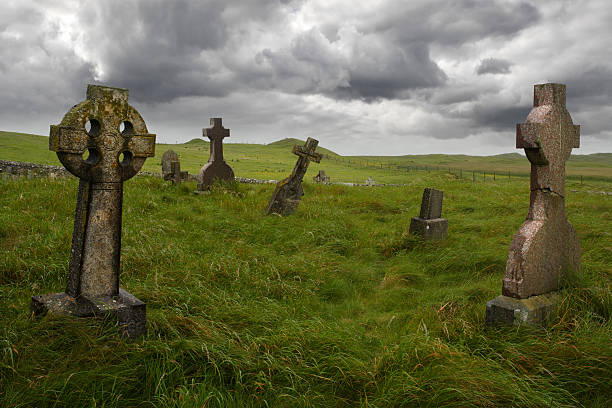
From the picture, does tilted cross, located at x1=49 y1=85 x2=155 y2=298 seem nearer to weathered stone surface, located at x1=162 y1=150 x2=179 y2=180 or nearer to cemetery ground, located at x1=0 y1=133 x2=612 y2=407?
cemetery ground, located at x1=0 y1=133 x2=612 y2=407

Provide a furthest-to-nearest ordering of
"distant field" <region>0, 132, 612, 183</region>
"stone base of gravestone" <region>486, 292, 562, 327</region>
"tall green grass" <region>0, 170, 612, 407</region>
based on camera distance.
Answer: "distant field" <region>0, 132, 612, 183</region> < "stone base of gravestone" <region>486, 292, 562, 327</region> < "tall green grass" <region>0, 170, 612, 407</region>

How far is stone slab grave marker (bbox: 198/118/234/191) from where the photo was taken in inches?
612

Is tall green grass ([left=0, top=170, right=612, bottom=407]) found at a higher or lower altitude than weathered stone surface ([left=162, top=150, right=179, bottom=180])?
lower

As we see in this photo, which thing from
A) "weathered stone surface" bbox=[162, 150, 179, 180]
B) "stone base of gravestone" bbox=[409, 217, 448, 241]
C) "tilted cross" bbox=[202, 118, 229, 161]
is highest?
"tilted cross" bbox=[202, 118, 229, 161]

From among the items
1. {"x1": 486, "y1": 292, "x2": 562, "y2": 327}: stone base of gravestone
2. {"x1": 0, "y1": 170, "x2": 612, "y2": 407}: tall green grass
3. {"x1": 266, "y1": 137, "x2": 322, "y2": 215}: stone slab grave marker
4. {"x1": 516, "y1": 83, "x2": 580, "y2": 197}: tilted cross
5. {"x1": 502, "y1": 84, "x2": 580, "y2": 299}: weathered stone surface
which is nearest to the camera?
{"x1": 0, "y1": 170, "x2": 612, "y2": 407}: tall green grass

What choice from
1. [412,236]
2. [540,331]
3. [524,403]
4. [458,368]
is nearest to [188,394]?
[458,368]

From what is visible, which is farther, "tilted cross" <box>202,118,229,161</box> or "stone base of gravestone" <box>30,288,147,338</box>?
"tilted cross" <box>202,118,229,161</box>

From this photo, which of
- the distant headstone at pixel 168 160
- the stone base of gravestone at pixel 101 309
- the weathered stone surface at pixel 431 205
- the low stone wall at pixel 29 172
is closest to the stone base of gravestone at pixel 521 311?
the stone base of gravestone at pixel 101 309

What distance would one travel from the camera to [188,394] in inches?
119

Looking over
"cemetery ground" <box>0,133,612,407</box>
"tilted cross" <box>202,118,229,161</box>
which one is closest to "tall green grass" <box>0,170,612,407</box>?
"cemetery ground" <box>0,133,612,407</box>

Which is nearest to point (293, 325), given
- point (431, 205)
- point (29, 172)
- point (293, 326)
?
point (293, 326)

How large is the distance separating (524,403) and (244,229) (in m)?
7.59

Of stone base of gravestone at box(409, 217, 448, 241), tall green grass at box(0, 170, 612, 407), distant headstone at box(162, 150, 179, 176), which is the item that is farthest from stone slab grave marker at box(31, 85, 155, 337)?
distant headstone at box(162, 150, 179, 176)

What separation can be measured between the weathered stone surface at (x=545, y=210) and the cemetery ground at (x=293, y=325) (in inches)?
15.3
